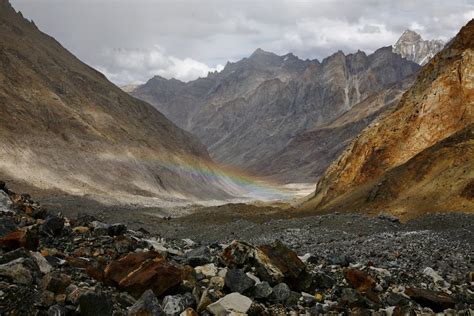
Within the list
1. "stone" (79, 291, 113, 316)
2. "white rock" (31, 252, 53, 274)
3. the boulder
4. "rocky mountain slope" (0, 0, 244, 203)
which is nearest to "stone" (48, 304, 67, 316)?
"stone" (79, 291, 113, 316)

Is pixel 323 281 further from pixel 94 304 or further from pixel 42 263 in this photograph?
pixel 42 263

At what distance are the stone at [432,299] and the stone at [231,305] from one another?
3972 mm

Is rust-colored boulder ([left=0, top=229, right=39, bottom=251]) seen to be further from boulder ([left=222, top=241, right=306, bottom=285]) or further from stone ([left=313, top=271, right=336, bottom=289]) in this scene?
stone ([left=313, top=271, right=336, bottom=289])

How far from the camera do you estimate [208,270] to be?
859 cm

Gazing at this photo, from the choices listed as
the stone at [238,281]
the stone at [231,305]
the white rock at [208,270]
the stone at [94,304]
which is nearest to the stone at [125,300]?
the stone at [94,304]

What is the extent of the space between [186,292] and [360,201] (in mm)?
25796

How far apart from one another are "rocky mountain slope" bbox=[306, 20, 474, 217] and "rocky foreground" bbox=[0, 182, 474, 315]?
14956mm

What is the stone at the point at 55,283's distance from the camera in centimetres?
613

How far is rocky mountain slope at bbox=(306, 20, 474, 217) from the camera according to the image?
25.9 m

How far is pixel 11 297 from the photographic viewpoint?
5.60 meters

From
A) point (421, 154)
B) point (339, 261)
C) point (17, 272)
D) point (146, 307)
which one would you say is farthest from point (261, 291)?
point (421, 154)

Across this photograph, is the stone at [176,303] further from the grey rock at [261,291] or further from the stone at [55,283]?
the stone at [55,283]

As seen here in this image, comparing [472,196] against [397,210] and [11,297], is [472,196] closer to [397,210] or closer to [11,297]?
[397,210]

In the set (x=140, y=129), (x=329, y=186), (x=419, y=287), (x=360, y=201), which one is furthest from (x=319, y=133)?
(x=419, y=287)
